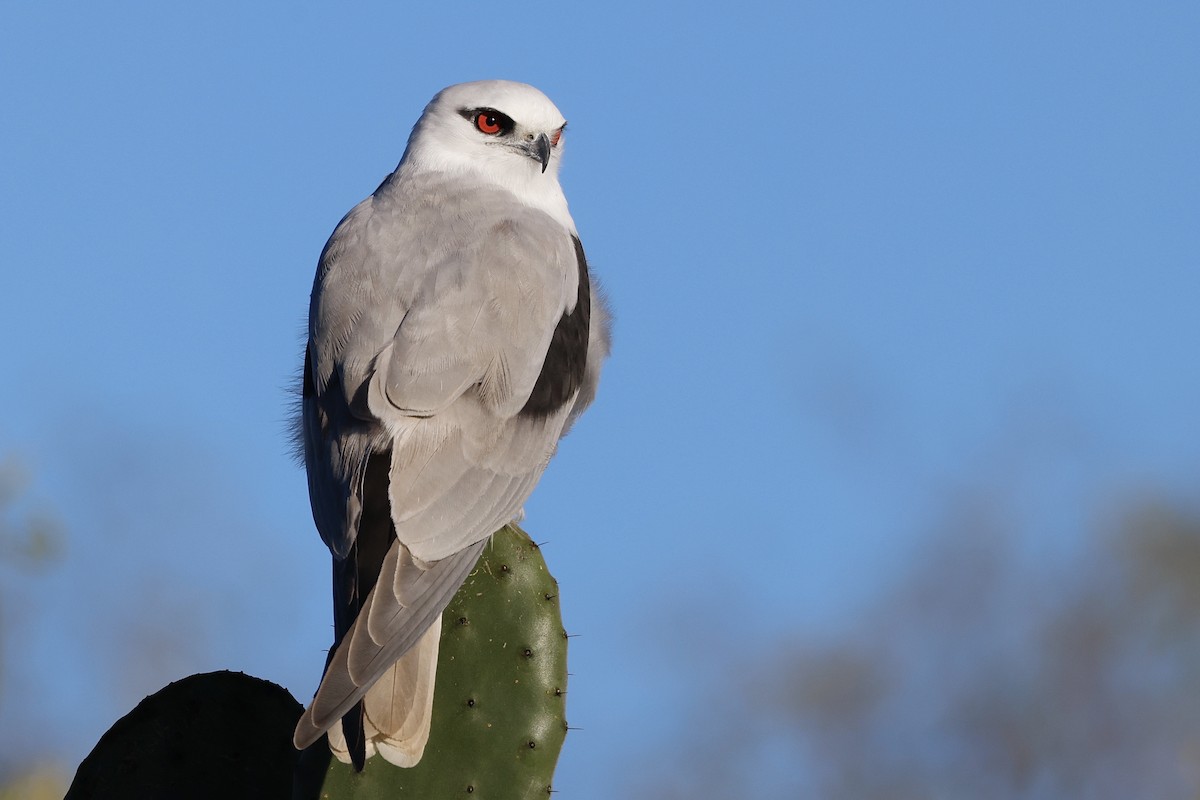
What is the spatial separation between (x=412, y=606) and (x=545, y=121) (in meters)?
2.54

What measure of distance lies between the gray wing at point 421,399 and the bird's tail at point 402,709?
99 millimetres

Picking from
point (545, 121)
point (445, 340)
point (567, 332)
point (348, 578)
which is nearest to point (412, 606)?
point (348, 578)

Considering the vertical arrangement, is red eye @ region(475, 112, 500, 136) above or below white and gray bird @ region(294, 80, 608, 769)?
above

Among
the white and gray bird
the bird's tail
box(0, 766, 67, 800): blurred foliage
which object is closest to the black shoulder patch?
the white and gray bird

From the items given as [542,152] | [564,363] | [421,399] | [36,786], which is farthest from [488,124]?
[36,786]

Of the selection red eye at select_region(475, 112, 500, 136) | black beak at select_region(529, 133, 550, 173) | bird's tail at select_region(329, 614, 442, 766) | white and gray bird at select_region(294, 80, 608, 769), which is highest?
red eye at select_region(475, 112, 500, 136)

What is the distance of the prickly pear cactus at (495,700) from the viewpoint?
148 inches

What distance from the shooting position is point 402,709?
150 inches

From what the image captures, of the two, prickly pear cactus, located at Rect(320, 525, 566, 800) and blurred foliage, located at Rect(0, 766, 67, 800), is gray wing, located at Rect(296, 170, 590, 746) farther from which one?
blurred foliage, located at Rect(0, 766, 67, 800)

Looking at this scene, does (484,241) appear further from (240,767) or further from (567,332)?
(240,767)

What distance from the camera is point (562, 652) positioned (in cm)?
389

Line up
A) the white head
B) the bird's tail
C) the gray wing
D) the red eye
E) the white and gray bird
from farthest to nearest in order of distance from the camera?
the red eye, the white head, the gray wing, the white and gray bird, the bird's tail

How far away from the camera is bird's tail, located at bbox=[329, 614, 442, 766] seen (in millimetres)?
3740

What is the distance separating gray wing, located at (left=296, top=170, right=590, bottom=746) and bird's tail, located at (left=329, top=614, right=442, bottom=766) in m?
0.10
